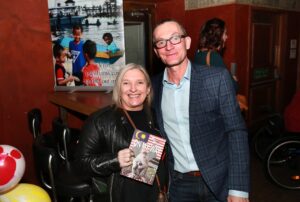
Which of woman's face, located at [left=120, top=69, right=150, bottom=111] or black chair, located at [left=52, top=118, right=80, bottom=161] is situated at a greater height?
woman's face, located at [left=120, top=69, right=150, bottom=111]

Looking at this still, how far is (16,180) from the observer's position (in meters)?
1.62

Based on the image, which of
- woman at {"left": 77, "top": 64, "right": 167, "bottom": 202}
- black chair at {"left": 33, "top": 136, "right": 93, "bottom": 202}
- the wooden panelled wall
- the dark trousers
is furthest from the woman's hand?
the wooden panelled wall

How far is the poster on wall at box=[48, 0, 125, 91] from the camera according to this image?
3076 millimetres

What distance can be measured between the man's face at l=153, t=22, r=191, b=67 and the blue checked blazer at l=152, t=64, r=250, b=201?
0.39 feet

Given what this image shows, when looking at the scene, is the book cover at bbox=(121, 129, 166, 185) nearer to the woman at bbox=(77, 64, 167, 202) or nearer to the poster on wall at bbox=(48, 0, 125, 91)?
the woman at bbox=(77, 64, 167, 202)

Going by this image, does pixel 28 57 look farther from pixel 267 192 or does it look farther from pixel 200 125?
pixel 267 192

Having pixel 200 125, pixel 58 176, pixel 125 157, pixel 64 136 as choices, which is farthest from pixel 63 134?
pixel 200 125

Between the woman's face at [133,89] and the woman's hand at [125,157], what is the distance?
0.28 m

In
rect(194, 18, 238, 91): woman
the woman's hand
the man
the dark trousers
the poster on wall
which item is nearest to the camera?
the woman's hand

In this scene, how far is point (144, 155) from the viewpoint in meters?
1.46

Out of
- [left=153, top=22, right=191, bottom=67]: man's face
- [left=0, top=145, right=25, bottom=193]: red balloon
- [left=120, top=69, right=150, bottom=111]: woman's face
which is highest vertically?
[left=153, top=22, right=191, bottom=67]: man's face

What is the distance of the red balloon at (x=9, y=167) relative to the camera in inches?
60.6

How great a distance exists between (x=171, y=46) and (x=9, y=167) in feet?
3.49

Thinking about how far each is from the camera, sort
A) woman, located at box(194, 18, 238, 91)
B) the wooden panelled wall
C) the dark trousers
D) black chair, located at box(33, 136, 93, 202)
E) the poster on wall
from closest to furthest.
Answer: the dark trousers → black chair, located at box(33, 136, 93, 202) → woman, located at box(194, 18, 238, 91) → the poster on wall → the wooden panelled wall
